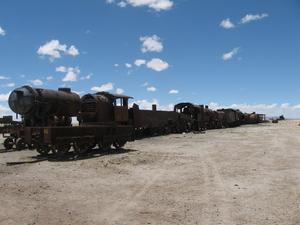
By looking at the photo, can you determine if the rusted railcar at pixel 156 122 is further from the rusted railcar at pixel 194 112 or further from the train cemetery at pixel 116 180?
the train cemetery at pixel 116 180

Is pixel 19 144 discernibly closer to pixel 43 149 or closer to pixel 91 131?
pixel 43 149

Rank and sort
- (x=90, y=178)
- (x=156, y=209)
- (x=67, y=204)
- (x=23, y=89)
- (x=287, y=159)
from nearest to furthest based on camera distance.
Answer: (x=156, y=209) → (x=67, y=204) → (x=90, y=178) → (x=287, y=159) → (x=23, y=89)

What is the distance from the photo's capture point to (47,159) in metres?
15.9

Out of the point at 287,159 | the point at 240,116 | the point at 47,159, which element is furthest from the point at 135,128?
the point at 240,116

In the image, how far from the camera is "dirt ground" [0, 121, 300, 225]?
6.90 meters

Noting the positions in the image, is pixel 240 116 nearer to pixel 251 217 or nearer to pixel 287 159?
pixel 287 159

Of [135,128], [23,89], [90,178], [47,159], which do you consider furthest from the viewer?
[135,128]

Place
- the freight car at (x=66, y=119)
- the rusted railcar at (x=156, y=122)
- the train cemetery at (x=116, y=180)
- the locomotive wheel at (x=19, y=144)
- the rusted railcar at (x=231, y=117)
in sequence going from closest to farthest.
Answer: the train cemetery at (x=116, y=180) < the freight car at (x=66, y=119) < the locomotive wheel at (x=19, y=144) < the rusted railcar at (x=156, y=122) < the rusted railcar at (x=231, y=117)

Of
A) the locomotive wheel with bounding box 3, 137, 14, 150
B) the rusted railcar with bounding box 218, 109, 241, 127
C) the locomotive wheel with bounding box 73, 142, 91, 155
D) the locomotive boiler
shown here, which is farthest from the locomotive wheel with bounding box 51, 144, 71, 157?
the rusted railcar with bounding box 218, 109, 241, 127

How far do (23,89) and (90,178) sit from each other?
32.0 feet

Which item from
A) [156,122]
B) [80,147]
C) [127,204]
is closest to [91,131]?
[80,147]

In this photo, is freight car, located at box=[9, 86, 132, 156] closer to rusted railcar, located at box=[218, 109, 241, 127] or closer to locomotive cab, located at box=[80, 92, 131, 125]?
locomotive cab, located at box=[80, 92, 131, 125]

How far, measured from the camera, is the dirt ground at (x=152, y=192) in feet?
22.6

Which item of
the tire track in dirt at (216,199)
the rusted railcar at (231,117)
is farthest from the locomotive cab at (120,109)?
the rusted railcar at (231,117)
